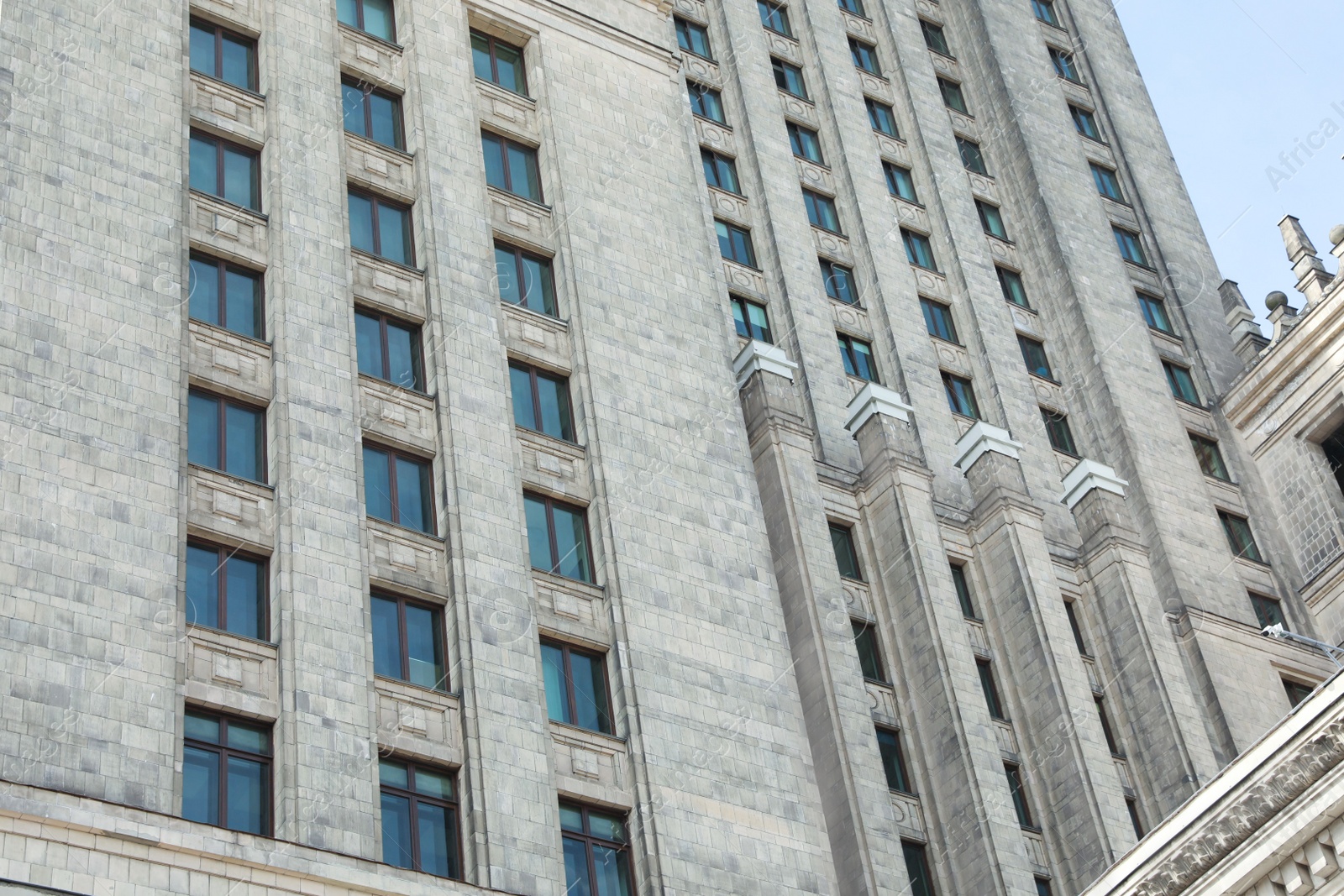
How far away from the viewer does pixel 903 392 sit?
5169cm

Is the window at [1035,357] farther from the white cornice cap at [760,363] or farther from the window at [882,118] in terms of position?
the white cornice cap at [760,363]

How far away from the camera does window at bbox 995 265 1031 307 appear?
59003 mm

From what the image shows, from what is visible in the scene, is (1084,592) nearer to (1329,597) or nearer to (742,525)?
(1329,597)

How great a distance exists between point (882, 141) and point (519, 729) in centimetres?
3193

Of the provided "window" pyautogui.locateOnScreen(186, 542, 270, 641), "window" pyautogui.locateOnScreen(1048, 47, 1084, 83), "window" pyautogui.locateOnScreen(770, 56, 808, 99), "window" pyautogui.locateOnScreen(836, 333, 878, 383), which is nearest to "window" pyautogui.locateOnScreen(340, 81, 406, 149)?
"window" pyautogui.locateOnScreen(186, 542, 270, 641)

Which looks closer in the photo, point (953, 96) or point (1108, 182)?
point (953, 96)

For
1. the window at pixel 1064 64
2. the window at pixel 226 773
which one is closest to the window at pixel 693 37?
the window at pixel 1064 64

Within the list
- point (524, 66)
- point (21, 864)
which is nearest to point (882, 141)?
point (524, 66)

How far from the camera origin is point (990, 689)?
148 ft

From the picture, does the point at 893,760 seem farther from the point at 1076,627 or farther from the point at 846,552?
the point at 1076,627

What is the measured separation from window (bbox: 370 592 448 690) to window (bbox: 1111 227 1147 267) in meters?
35.8

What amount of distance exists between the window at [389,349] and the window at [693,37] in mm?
22631

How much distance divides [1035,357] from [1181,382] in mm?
5505

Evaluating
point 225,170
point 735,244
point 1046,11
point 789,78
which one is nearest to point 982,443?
point 735,244
